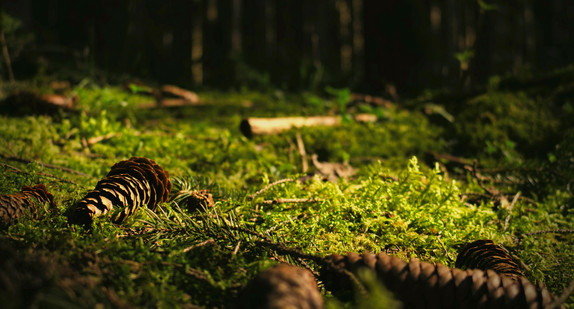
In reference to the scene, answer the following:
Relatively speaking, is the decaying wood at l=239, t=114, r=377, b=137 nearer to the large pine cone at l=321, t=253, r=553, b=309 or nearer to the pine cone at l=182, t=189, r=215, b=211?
the pine cone at l=182, t=189, r=215, b=211

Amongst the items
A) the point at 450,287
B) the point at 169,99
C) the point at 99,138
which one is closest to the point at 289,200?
the point at 450,287

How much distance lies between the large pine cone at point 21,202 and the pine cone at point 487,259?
2035 mm

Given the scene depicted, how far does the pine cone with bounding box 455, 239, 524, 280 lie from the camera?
141 centimetres

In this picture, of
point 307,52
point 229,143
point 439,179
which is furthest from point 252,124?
point 307,52

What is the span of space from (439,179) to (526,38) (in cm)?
1691

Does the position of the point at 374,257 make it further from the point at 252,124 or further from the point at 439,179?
the point at 252,124

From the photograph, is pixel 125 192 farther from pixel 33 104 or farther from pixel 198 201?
pixel 33 104

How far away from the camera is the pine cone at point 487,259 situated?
141cm

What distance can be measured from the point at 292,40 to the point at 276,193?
1391cm

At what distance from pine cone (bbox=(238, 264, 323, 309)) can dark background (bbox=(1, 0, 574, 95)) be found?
4.37 m

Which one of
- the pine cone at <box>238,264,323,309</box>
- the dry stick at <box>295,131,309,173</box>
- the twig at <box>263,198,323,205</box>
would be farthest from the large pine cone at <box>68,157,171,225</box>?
the dry stick at <box>295,131,309,173</box>

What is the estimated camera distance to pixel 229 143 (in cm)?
299

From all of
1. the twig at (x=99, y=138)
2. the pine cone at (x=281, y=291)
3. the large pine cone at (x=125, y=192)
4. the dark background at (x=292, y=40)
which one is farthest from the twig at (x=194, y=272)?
the dark background at (x=292, y=40)

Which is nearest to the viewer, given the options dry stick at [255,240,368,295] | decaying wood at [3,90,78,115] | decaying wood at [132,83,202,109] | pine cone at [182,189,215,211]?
dry stick at [255,240,368,295]
